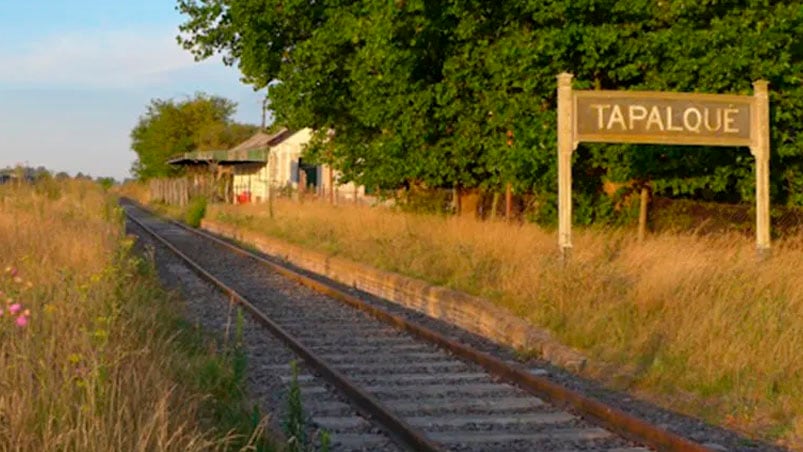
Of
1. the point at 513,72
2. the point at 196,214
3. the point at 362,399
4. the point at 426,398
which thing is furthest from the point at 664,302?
the point at 196,214

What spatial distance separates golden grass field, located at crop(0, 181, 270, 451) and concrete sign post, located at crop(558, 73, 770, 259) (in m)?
5.95

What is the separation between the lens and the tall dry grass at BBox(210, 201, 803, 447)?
850 cm

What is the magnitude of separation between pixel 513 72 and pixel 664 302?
7475mm

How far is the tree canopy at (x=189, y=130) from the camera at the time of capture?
90750 millimetres

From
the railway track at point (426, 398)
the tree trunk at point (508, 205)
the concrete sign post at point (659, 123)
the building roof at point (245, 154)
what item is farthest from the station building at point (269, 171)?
the railway track at point (426, 398)

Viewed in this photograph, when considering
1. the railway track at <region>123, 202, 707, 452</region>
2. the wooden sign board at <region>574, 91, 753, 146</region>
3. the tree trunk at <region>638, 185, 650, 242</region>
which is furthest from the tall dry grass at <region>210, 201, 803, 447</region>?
the wooden sign board at <region>574, 91, 753, 146</region>

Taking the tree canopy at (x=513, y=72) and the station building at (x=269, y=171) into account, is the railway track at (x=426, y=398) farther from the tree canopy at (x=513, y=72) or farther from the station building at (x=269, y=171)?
the station building at (x=269, y=171)

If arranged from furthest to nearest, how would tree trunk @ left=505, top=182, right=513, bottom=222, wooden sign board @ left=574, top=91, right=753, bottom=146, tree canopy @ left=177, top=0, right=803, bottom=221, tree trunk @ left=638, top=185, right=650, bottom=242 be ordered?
tree trunk @ left=505, top=182, right=513, bottom=222 → tree trunk @ left=638, top=185, right=650, bottom=242 → tree canopy @ left=177, top=0, right=803, bottom=221 → wooden sign board @ left=574, top=91, right=753, bottom=146

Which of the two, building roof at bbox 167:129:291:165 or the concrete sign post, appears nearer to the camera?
the concrete sign post

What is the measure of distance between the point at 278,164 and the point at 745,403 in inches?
2003

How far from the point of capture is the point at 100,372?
5602 mm

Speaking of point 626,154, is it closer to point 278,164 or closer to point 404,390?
point 404,390

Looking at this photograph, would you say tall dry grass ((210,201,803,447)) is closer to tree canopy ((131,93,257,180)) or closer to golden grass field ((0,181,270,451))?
golden grass field ((0,181,270,451))

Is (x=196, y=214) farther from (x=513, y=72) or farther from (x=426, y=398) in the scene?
(x=426, y=398)
